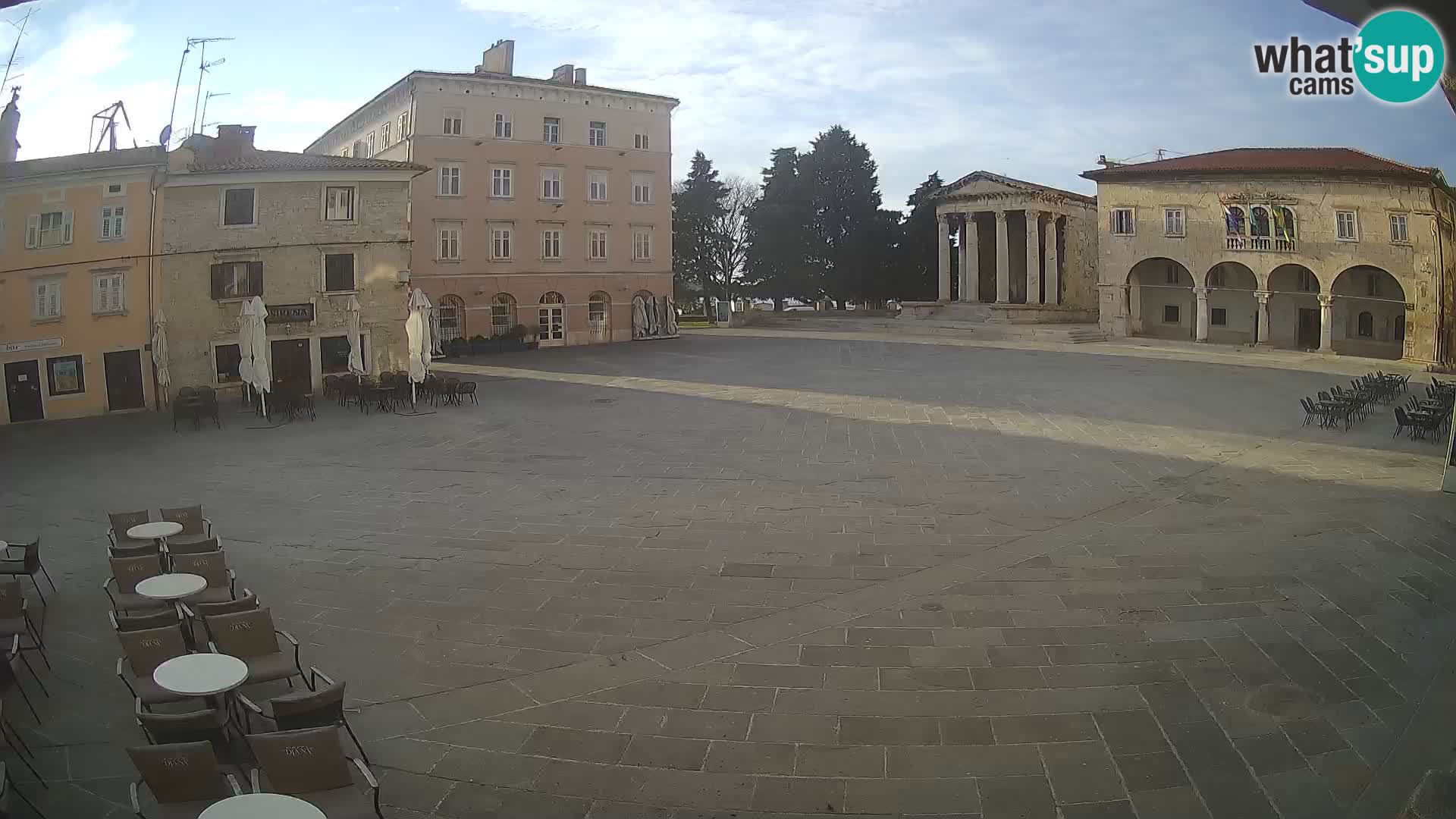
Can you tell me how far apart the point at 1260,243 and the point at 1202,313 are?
412cm

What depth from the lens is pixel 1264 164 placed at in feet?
114

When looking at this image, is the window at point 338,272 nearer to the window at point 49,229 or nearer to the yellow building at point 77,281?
the yellow building at point 77,281

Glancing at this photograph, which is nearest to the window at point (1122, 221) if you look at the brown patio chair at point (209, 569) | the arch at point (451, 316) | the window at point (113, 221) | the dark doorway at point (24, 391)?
the arch at point (451, 316)

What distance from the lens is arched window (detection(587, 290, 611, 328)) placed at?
140 ft

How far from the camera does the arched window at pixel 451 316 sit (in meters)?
38.8

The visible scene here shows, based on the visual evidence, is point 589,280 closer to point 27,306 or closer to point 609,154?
point 609,154

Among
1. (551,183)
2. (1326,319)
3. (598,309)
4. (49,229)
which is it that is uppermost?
(551,183)

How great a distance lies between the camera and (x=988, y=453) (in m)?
16.0

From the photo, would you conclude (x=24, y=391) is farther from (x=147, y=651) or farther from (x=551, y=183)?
(x=551, y=183)

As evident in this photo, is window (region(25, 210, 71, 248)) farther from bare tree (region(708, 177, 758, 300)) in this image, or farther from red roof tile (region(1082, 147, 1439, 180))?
bare tree (region(708, 177, 758, 300))

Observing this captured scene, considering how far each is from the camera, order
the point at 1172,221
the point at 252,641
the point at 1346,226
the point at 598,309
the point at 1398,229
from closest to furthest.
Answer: the point at 252,641, the point at 1398,229, the point at 1346,226, the point at 1172,221, the point at 598,309

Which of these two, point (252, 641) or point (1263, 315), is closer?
point (252, 641)

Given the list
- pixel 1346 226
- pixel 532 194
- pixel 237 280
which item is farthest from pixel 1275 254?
pixel 237 280

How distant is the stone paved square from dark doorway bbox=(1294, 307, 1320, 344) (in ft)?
72.3
